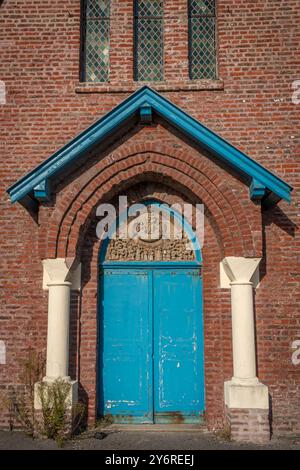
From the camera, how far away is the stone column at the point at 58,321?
6.49 m

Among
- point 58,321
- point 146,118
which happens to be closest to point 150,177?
point 146,118

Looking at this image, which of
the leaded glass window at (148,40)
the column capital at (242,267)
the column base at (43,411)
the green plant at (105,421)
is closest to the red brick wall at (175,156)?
the column capital at (242,267)

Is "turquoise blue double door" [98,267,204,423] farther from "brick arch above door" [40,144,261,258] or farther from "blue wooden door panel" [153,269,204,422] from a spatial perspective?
"brick arch above door" [40,144,261,258]

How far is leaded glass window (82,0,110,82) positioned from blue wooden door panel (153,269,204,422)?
3.76 m

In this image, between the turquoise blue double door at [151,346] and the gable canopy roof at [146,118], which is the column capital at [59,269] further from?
the gable canopy roof at [146,118]

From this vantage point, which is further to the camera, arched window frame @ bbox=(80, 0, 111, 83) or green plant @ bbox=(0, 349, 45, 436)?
arched window frame @ bbox=(80, 0, 111, 83)

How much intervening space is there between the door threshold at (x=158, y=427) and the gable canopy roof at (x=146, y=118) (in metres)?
3.56

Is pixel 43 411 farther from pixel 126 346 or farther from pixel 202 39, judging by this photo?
pixel 202 39

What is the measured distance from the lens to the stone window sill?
772 cm

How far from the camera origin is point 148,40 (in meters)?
8.22

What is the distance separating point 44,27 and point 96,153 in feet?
9.08

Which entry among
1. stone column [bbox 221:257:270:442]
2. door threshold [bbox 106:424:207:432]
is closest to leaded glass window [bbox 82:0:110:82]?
stone column [bbox 221:257:270:442]

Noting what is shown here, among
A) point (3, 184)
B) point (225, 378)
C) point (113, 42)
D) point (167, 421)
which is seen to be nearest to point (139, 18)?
point (113, 42)

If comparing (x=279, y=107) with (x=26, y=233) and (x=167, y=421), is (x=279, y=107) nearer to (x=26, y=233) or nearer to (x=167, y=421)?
(x=26, y=233)
